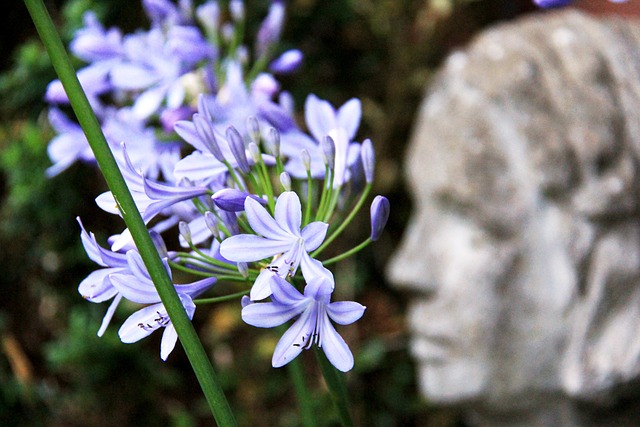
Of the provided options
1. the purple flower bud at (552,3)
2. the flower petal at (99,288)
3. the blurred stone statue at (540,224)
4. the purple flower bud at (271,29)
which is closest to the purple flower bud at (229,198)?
the flower petal at (99,288)

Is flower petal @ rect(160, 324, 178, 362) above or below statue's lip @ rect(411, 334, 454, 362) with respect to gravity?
above

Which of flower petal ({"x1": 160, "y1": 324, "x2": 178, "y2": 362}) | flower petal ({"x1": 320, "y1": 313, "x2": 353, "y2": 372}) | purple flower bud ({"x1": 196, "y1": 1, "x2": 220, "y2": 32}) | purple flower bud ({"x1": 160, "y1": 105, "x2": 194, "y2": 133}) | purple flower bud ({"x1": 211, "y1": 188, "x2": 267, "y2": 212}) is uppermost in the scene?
purple flower bud ({"x1": 196, "y1": 1, "x2": 220, "y2": 32})

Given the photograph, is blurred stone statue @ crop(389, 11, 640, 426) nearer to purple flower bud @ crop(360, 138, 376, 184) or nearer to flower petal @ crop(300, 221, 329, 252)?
purple flower bud @ crop(360, 138, 376, 184)

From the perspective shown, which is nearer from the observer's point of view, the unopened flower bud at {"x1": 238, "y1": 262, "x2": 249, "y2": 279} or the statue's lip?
the unopened flower bud at {"x1": 238, "y1": 262, "x2": 249, "y2": 279}

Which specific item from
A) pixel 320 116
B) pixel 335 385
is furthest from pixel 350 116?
pixel 335 385

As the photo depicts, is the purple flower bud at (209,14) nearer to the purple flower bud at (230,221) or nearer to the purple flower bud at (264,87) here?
the purple flower bud at (264,87)

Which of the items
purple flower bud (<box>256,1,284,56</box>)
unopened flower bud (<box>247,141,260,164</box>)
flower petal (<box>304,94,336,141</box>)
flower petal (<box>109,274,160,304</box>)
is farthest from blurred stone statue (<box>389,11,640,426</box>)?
flower petal (<box>109,274,160,304</box>)

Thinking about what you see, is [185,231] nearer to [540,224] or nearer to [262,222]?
[262,222]

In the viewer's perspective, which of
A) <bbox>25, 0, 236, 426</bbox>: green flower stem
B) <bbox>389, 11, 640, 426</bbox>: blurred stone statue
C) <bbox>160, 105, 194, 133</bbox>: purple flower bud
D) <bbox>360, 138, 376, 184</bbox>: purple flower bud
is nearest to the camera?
<bbox>25, 0, 236, 426</bbox>: green flower stem
